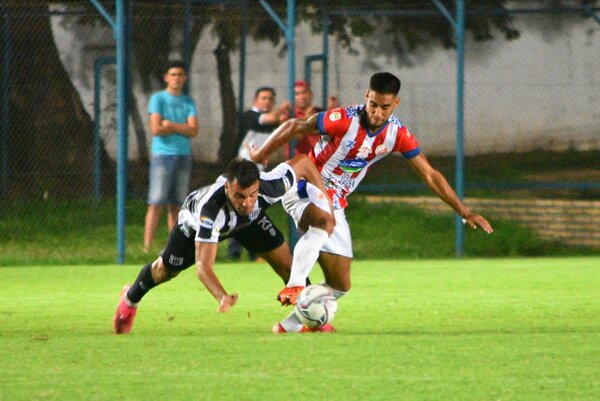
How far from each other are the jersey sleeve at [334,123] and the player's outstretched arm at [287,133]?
0.07m

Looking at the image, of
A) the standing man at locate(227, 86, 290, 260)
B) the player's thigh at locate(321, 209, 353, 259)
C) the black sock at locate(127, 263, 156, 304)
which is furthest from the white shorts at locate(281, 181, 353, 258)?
the standing man at locate(227, 86, 290, 260)

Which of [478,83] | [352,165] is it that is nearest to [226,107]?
[478,83]

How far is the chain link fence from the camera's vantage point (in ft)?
56.6

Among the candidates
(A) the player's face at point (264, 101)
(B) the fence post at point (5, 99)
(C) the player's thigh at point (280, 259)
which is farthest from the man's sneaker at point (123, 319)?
(B) the fence post at point (5, 99)

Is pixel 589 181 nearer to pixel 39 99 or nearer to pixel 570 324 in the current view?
pixel 39 99

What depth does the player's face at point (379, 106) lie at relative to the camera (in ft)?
30.5

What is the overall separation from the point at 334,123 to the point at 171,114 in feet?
18.6

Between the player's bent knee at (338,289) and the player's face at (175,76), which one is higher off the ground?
the player's face at (175,76)

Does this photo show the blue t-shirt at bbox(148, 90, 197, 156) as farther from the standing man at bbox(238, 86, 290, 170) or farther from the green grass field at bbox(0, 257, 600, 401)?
the green grass field at bbox(0, 257, 600, 401)

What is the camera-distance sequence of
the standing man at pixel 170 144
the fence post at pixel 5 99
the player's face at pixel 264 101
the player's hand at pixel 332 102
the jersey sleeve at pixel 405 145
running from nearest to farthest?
the jersey sleeve at pixel 405 145 < the standing man at pixel 170 144 < the player's face at pixel 264 101 < the player's hand at pixel 332 102 < the fence post at pixel 5 99

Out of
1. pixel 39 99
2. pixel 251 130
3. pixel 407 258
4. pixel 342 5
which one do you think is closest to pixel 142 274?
pixel 251 130

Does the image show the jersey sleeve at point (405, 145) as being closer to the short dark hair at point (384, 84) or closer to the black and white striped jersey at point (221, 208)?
the short dark hair at point (384, 84)

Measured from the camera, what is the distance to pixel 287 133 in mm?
9719

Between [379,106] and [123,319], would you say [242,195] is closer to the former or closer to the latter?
[379,106]
